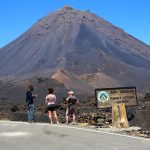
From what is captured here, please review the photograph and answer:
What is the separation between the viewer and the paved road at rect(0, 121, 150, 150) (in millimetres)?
13227

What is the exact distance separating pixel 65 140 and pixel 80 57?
5532 inches

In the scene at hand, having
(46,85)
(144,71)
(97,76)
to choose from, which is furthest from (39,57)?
(46,85)

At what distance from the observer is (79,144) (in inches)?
542

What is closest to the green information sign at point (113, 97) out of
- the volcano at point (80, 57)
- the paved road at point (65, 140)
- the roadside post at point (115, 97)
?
the roadside post at point (115, 97)

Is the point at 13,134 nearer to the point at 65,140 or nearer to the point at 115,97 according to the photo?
the point at 65,140

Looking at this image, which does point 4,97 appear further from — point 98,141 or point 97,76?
point 98,141

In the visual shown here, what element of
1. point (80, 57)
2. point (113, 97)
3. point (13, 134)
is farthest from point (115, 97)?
point (80, 57)

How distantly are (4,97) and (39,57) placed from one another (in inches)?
3359

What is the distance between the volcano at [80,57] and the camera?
418ft

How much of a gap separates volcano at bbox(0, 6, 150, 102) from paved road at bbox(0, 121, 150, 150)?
89.1 meters

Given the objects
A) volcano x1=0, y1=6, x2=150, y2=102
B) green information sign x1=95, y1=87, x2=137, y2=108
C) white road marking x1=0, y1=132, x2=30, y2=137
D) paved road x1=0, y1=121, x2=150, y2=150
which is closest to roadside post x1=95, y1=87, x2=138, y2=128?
green information sign x1=95, y1=87, x2=137, y2=108

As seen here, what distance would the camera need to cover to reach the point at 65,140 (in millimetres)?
14648

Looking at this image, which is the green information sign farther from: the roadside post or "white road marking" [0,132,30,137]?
"white road marking" [0,132,30,137]

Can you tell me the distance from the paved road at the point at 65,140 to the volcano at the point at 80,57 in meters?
89.1
